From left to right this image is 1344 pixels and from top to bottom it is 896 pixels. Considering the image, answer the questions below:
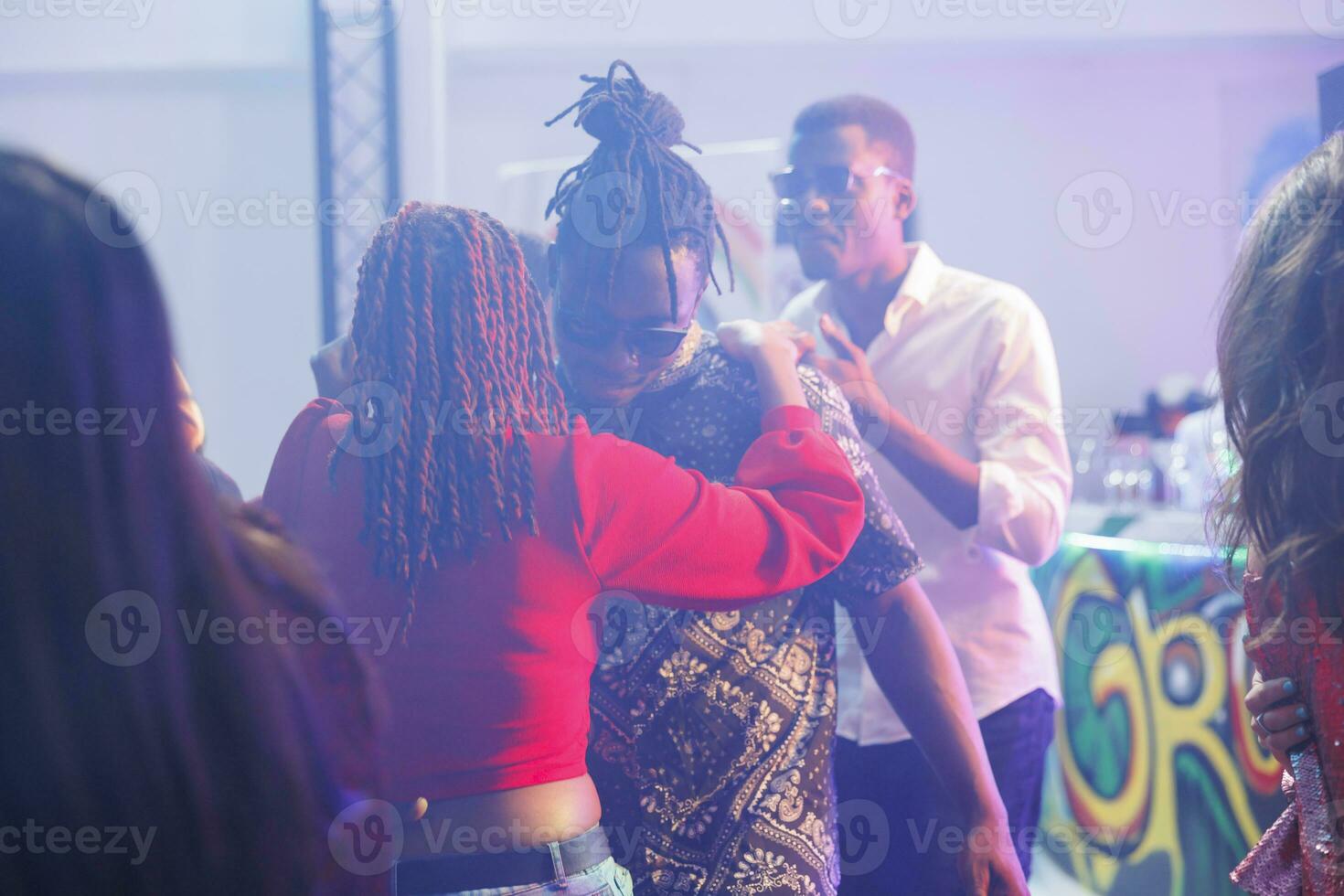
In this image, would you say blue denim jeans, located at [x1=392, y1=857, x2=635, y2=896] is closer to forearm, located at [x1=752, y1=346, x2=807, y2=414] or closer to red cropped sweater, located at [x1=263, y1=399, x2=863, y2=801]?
red cropped sweater, located at [x1=263, y1=399, x2=863, y2=801]

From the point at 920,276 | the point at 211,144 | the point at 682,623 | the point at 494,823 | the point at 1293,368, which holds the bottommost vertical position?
the point at 494,823

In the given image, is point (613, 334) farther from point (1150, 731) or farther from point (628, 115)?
point (1150, 731)

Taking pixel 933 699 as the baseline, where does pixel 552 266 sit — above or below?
Result: above

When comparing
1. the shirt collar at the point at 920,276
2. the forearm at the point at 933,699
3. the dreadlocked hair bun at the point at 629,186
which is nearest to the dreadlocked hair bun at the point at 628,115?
the dreadlocked hair bun at the point at 629,186

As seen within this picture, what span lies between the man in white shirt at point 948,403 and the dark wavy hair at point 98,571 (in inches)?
45.7

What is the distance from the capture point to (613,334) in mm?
1604

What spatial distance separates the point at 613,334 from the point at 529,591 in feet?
1.37

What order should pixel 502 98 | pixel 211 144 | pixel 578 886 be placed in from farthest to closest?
pixel 502 98, pixel 211 144, pixel 578 886

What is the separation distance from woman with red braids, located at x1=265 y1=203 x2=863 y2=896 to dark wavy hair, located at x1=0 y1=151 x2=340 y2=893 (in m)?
0.49

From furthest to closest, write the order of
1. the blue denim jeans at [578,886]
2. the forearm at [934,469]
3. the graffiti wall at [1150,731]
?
the graffiti wall at [1150,731], the forearm at [934,469], the blue denim jeans at [578,886]

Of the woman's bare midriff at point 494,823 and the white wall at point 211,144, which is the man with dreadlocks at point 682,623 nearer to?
the woman's bare midriff at point 494,823

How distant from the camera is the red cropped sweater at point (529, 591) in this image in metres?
1.36

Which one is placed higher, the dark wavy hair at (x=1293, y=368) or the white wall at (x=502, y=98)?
the white wall at (x=502, y=98)

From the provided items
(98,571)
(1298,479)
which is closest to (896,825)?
(1298,479)
